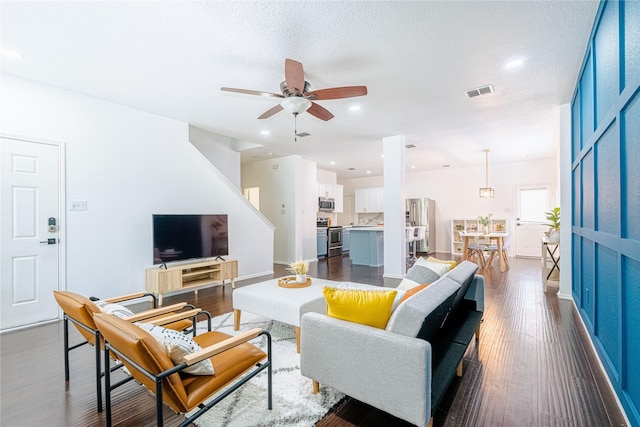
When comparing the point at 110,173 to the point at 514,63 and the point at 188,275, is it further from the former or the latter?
the point at 514,63

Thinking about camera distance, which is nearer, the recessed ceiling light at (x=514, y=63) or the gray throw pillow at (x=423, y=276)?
the gray throw pillow at (x=423, y=276)

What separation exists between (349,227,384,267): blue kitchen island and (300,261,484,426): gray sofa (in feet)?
16.0

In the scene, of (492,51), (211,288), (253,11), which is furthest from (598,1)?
(211,288)

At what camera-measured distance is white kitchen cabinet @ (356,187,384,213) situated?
1010 cm

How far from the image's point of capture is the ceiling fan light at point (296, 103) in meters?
2.76

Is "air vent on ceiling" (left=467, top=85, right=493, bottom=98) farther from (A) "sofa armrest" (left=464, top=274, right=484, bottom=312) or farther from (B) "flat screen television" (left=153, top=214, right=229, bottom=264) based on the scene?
(B) "flat screen television" (left=153, top=214, right=229, bottom=264)

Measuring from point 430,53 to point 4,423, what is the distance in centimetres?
416

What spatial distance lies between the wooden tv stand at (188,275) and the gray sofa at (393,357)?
2987 mm

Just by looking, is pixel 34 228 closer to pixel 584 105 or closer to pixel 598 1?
pixel 598 1

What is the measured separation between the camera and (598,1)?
2047 mm

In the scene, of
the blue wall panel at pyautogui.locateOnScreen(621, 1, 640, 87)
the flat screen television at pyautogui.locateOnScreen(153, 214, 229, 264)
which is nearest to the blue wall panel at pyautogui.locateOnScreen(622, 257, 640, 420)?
the blue wall panel at pyautogui.locateOnScreen(621, 1, 640, 87)

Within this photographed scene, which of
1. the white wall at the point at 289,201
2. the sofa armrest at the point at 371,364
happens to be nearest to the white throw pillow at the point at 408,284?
the sofa armrest at the point at 371,364

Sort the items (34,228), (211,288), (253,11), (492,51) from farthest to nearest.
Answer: (211,288), (34,228), (492,51), (253,11)

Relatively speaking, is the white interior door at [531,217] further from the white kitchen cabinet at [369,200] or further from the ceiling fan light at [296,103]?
the ceiling fan light at [296,103]
